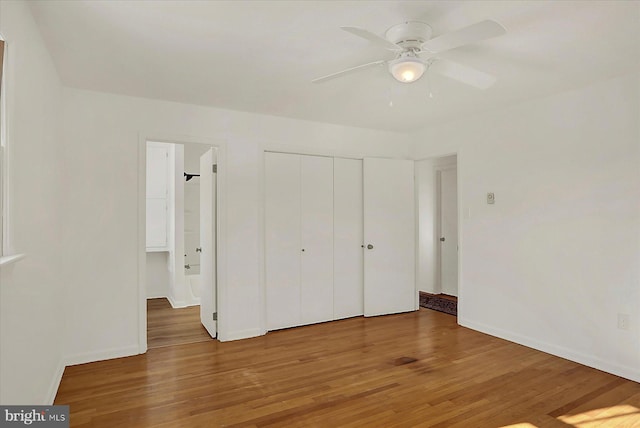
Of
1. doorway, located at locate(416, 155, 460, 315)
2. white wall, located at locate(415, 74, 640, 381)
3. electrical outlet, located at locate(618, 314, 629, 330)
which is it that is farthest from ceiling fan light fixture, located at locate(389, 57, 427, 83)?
doorway, located at locate(416, 155, 460, 315)

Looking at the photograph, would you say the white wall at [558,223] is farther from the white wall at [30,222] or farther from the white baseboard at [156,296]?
the white baseboard at [156,296]

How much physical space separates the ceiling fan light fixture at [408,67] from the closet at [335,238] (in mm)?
2228

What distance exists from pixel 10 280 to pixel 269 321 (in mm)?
2782

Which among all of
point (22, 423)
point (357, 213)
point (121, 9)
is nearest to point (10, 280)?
point (22, 423)

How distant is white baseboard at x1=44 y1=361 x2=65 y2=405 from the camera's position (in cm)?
250

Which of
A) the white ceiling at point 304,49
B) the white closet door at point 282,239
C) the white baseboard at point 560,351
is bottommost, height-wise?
the white baseboard at point 560,351

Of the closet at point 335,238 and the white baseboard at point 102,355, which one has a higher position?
the closet at point 335,238

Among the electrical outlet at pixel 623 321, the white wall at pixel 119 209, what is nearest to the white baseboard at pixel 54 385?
the white wall at pixel 119 209

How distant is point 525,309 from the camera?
377cm

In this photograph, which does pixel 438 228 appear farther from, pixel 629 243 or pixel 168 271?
pixel 168 271

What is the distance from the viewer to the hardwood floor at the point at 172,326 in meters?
3.96

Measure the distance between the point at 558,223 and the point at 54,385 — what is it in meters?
4.32

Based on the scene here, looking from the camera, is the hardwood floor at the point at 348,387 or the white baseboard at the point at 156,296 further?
the white baseboard at the point at 156,296

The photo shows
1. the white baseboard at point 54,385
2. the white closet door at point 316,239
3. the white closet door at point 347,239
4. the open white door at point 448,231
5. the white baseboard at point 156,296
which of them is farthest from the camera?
the open white door at point 448,231
